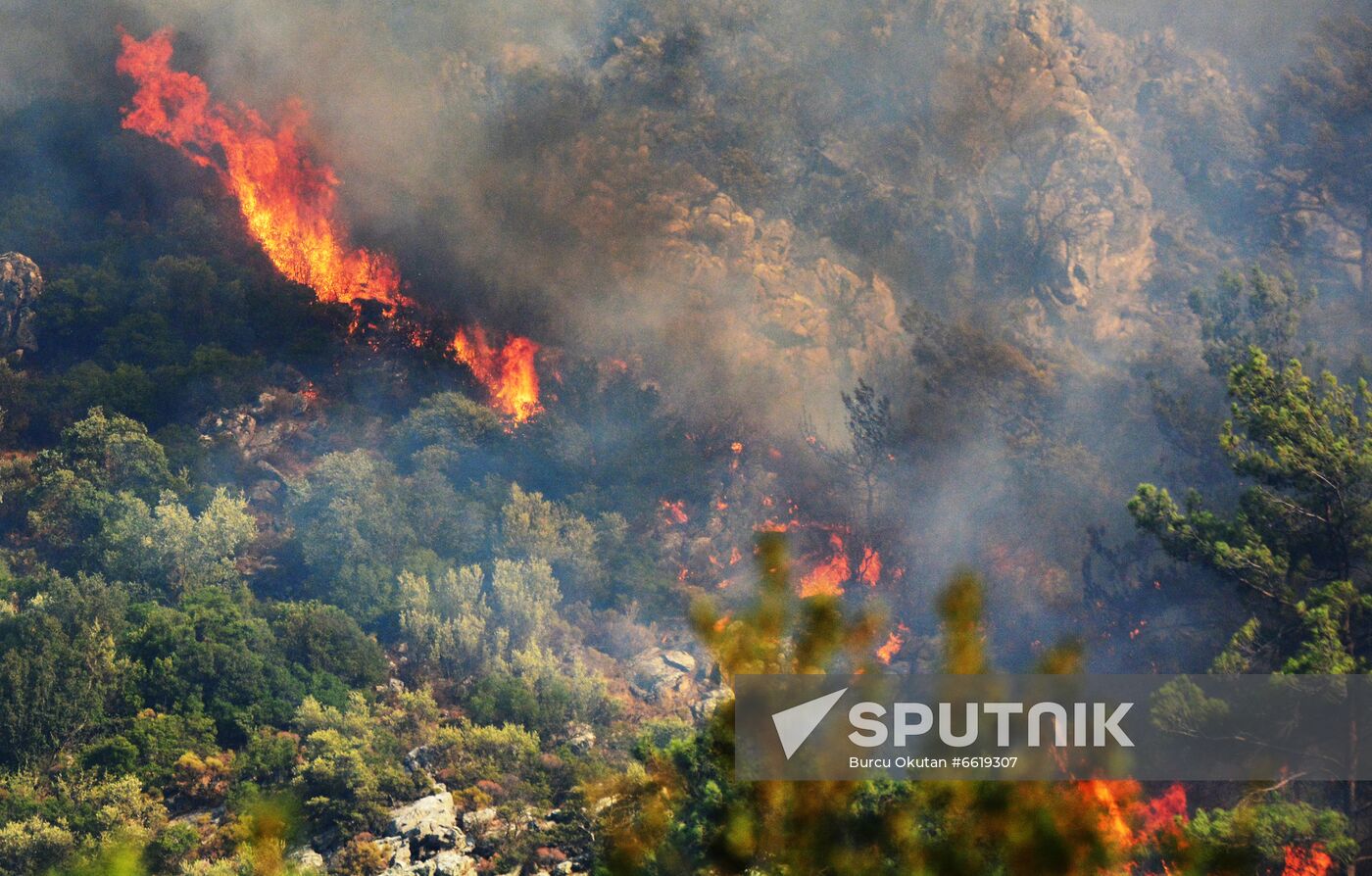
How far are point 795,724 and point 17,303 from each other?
228ft

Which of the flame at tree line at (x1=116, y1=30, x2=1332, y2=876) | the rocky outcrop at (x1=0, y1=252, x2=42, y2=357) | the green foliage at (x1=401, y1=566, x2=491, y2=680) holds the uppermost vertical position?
the flame at tree line at (x1=116, y1=30, x2=1332, y2=876)

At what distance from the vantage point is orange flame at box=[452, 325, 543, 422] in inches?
3450

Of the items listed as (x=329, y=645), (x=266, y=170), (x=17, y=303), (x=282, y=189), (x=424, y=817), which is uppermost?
(x=266, y=170)

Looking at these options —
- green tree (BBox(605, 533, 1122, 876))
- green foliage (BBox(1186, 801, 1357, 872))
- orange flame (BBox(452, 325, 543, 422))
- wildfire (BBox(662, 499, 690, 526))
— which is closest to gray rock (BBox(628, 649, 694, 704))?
wildfire (BBox(662, 499, 690, 526))

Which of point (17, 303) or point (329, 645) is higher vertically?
point (17, 303)

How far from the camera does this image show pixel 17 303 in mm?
90438

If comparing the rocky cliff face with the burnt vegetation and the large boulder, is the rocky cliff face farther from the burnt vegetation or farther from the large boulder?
the large boulder

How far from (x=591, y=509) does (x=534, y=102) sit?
31.3 m

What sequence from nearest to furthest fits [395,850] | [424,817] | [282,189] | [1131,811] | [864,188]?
[1131,811]
[395,850]
[424,817]
[864,188]
[282,189]

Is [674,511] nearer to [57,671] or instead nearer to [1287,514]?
[57,671]

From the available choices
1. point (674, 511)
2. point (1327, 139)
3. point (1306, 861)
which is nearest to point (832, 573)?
point (674, 511)

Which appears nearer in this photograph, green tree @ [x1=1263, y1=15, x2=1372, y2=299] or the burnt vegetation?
the burnt vegetation

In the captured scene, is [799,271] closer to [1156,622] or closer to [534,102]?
[534,102]

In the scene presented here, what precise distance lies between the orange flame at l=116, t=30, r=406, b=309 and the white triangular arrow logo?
57819mm
